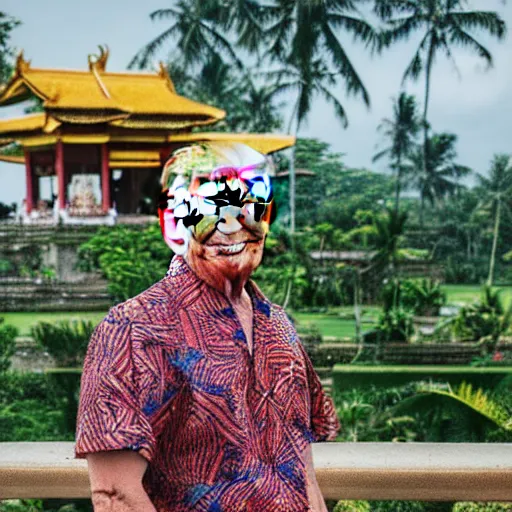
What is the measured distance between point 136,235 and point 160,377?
6996mm

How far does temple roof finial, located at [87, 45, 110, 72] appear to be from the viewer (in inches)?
300

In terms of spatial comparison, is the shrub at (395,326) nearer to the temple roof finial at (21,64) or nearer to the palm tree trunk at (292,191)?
the palm tree trunk at (292,191)

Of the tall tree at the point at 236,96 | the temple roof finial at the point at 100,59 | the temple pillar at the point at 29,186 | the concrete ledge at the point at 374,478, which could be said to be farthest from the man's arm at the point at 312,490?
the temple pillar at the point at 29,186

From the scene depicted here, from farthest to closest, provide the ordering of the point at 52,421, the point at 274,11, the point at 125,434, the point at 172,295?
the point at 274,11, the point at 52,421, the point at 172,295, the point at 125,434

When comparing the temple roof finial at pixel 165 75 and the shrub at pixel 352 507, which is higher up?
the temple roof finial at pixel 165 75

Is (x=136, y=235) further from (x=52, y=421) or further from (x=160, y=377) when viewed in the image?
(x=160, y=377)

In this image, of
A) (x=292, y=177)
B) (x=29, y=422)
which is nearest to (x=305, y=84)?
(x=292, y=177)

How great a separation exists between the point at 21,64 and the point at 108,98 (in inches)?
44.7

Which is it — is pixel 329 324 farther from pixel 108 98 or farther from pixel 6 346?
pixel 108 98

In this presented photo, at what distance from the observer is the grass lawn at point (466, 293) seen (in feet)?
26.2

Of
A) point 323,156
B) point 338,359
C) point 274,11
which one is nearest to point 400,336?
point 338,359

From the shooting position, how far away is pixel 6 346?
7609mm

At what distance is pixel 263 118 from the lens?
26.7ft

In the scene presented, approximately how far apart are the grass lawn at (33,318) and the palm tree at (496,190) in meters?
3.39
